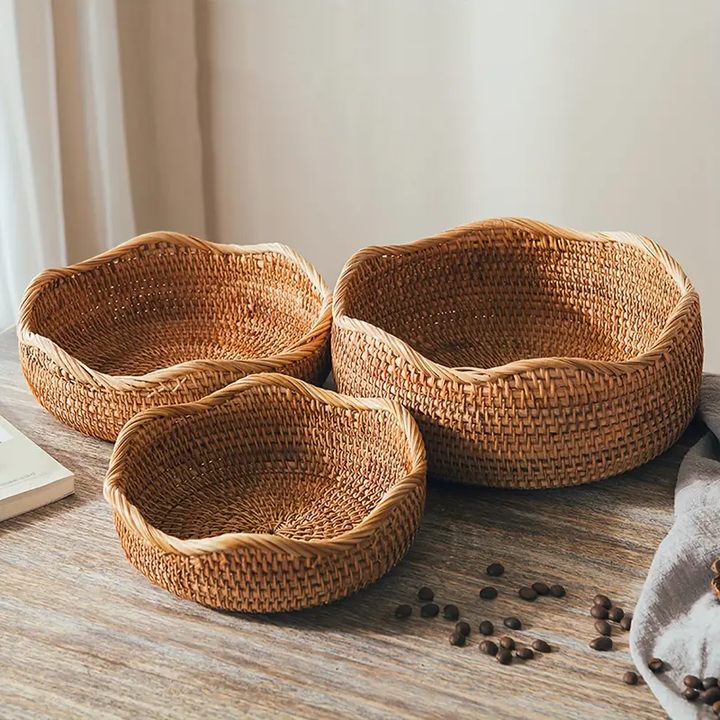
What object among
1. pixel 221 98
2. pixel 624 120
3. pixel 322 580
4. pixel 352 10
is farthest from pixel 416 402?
pixel 221 98

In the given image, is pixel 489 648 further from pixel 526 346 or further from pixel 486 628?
pixel 526 346

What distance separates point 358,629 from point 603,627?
0.69 feet

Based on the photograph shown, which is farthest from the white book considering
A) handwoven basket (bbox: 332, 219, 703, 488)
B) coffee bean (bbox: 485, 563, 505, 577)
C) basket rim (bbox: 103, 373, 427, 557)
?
coffee bean (bbox: 485, 563, 505, 577)

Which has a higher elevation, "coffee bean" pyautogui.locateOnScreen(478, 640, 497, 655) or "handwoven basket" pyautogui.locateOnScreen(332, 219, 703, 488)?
"handwoven basket" pyautogui.locateOnScreen(332, 219, 703, 488)

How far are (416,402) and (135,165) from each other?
159cm

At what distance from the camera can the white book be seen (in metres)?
1.00

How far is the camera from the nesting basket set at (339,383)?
880 millimetres

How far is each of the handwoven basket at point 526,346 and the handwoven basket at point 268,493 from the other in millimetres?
59

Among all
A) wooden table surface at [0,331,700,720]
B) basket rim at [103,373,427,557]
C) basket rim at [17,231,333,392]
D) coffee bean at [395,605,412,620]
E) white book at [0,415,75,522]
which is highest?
basket rim at [17,231,333,392]

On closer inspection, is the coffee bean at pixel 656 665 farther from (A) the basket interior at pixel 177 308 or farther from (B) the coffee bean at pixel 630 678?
(A) the basket interior at pixel 177 308

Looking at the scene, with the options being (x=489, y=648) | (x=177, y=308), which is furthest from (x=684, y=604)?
(x=177, y=308)

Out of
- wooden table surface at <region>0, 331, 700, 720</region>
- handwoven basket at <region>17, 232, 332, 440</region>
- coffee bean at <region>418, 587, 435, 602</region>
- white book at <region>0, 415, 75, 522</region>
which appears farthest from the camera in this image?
handwoven basket at <region>17, 232, 332, 440</region>

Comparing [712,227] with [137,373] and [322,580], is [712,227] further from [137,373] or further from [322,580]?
[322,580]

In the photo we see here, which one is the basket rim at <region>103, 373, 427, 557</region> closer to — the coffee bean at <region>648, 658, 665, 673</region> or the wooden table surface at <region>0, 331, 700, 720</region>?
the wooden table surface at <region>0, 331, 700, 720</region>
